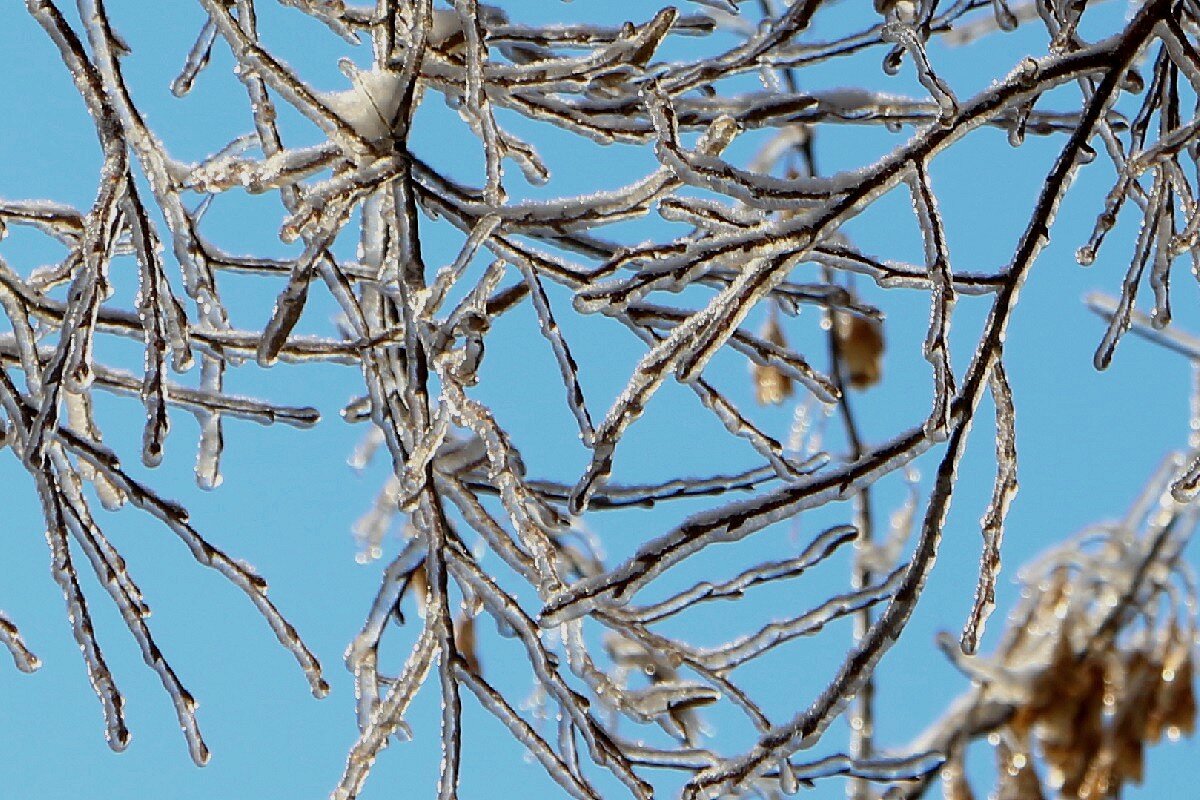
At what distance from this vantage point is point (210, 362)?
7.52 feet

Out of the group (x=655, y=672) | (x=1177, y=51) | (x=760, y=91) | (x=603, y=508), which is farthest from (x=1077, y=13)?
(x=655, y=672)

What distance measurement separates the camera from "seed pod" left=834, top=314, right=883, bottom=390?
128 inches

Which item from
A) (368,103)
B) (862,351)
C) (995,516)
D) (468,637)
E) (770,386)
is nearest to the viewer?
(995,516)

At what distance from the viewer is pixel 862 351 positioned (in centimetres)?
325

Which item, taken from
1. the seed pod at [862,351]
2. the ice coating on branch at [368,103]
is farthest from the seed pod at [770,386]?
the ice coating on branch at [368,103]

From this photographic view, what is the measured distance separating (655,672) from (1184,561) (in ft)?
4.54

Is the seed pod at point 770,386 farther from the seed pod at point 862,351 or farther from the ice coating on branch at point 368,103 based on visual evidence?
the ice coating on branch at point 368,103

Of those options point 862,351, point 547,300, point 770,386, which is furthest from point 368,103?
point 862,351

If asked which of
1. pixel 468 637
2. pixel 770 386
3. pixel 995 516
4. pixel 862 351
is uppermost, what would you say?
pixel 862 351

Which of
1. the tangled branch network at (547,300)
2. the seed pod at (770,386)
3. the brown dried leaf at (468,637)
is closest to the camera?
the tangled branch network at (547,300)

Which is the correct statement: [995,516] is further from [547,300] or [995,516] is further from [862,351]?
[862,351]

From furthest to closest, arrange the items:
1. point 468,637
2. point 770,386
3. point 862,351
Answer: point 862,351 → point 770,386 → point 468,637

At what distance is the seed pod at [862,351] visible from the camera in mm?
3244

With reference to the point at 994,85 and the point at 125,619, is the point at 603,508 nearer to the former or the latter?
the point at 125,619
